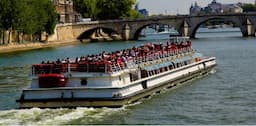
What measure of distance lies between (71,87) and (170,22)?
7053 centimetres

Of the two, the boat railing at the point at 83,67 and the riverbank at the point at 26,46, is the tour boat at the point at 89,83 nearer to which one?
the boat railing at the point at 83,67

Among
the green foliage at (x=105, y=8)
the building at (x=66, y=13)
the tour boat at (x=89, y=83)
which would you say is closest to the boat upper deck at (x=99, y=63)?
the tour boat at (x=89, y=83)

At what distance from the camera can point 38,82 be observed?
73.0ft

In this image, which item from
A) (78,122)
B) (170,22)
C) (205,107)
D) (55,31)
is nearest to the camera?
(78,122)

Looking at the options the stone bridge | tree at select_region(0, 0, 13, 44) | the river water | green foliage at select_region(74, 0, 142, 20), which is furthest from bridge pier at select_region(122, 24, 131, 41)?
the river water

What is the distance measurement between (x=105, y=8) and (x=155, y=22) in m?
18.9

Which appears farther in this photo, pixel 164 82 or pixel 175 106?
pixel 164 82

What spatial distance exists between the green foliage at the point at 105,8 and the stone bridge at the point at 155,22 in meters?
11.6

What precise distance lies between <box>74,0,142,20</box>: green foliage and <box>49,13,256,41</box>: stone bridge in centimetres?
1164

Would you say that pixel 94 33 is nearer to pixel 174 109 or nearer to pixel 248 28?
pixel 248 28

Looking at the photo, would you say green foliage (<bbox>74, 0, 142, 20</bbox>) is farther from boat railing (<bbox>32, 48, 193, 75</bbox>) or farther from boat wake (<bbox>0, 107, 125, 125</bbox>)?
boat wake (<bbox>0, 107, 125, 125</bbox>)

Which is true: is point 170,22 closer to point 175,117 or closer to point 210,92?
point 210,92

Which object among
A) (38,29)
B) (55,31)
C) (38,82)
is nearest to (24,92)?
(38,82)

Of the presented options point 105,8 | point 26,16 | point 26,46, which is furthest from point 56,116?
point 105,8
